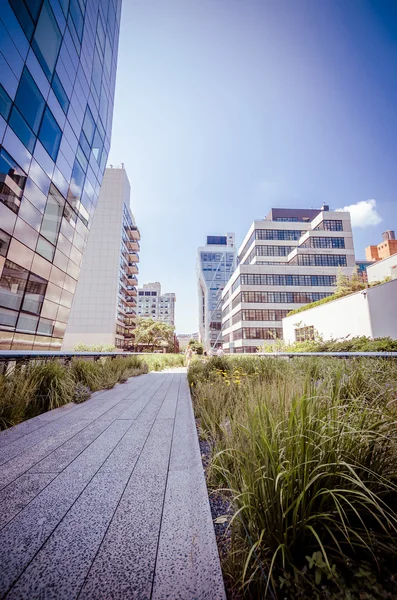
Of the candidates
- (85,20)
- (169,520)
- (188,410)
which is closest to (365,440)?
(169,520)

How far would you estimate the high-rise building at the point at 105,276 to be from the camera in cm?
3828

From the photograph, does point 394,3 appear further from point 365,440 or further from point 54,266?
point 54,266

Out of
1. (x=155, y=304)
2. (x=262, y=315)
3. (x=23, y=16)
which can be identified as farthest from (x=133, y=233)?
Result: (x=155, y=304)

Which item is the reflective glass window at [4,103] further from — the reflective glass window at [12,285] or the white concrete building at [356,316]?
the white concrete building at [356,316]

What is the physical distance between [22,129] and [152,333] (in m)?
40.4

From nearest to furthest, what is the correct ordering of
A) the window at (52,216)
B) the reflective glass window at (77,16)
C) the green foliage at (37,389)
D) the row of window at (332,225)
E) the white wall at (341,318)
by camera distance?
the green foliage at (37,389), the reflective glass window at (77,16), the window at (52,216), the white wall at (341,318), the row of window at (332,225)

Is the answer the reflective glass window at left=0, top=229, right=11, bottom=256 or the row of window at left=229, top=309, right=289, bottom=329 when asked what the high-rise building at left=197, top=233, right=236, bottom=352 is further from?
the reflective glass window at left=0, top=229, right=11, bottom=256

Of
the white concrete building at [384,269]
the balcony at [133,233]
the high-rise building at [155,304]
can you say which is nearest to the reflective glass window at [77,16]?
the white concrete building at [384,269]

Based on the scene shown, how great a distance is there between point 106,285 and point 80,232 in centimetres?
2707

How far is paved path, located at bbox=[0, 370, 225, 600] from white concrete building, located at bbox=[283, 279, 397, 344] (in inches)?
527

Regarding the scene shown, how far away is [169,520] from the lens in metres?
1.71

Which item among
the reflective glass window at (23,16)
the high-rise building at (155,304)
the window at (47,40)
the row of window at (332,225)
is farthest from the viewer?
the high-rise building at (155,304)

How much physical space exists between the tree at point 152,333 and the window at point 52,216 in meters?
34.6

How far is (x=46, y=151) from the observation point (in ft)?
35.8
